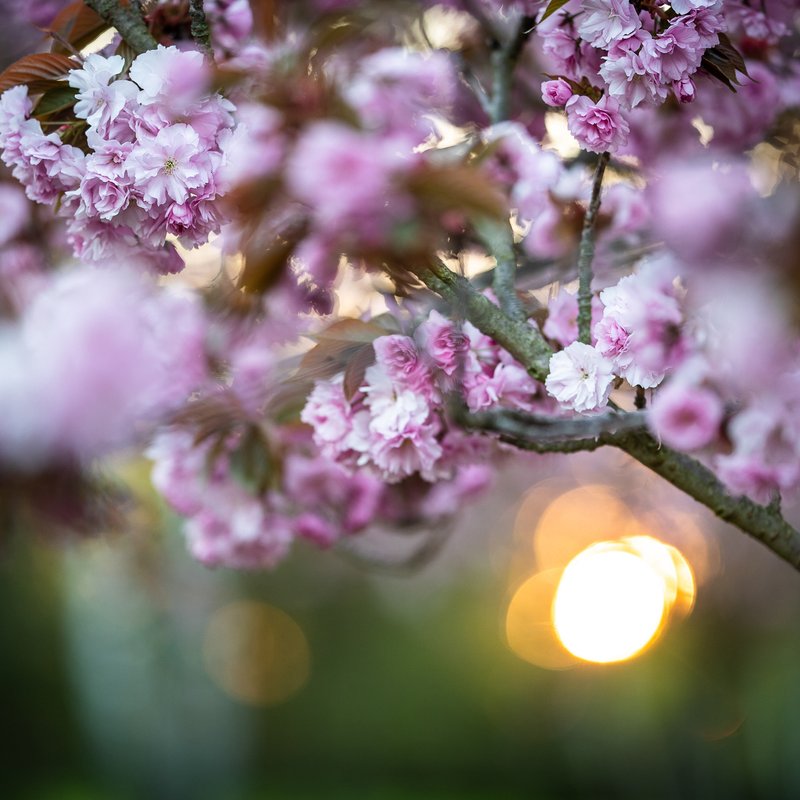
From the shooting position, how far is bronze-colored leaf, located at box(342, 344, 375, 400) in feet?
3.79

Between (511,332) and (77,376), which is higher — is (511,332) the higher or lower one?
the lower one

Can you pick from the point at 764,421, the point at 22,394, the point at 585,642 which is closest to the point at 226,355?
the point at 22,394

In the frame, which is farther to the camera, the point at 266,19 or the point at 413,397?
the point at 413,397

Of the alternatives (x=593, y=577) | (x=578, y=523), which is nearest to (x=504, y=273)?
(x=593, y=577)

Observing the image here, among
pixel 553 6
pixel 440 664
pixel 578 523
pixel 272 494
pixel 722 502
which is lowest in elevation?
pixel 440 664

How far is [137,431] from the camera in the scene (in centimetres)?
106

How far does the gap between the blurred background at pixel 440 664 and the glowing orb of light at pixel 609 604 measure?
0.03m

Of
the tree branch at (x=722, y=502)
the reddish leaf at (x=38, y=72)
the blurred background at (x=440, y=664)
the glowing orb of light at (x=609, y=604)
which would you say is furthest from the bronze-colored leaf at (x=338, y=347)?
the glowing orb of light at (x=609, y=604)

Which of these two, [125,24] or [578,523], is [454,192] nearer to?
[125,24]

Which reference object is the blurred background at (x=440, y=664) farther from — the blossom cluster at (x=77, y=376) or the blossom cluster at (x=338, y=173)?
the blossom cluster at (x=338, y=173)

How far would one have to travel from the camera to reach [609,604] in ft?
27.2

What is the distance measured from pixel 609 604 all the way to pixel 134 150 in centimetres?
798

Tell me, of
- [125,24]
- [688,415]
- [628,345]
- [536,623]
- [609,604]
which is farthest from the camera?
[536,623]

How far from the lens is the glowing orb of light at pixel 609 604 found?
7.23 metres
